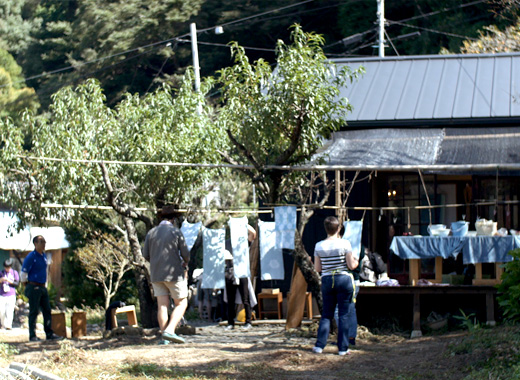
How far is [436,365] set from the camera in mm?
7672

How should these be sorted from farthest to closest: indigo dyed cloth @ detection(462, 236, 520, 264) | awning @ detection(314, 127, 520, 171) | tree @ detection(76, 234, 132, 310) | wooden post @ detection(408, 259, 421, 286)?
1. tree @ detection(76, 234, 132, 310)
2. awning @ detection(314, 127, 520, 171)
3. wooden post @ detection(408, 259, 421, 286)
4. indigo dyed cloth @ detection(462, 236, 520, 264)

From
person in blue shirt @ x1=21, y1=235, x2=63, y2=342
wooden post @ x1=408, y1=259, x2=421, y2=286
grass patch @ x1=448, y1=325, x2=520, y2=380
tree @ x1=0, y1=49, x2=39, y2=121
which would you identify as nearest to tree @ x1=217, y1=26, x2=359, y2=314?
wooden post @ x1=408, y1=259, x2=421, y2=286

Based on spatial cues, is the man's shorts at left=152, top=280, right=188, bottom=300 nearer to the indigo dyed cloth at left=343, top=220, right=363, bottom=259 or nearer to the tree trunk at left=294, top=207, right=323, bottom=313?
the tree trunk at left=294, top=207, right=323, bottom=313

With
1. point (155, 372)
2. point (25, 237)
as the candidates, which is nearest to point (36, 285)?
point (155, 372)

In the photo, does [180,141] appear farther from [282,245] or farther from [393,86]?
[393,86]

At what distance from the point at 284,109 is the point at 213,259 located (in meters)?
2.65

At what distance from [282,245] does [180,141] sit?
227 cm

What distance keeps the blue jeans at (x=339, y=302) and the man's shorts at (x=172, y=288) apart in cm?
173

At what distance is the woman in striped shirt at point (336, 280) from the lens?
8.07 m

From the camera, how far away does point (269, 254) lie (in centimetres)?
1027

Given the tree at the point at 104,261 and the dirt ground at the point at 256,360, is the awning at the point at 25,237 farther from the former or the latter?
the dirt ground at the point at 256,360

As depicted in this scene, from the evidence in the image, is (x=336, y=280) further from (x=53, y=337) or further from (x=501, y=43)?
(x=501, y=43)

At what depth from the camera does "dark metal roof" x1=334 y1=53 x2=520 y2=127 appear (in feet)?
42.1

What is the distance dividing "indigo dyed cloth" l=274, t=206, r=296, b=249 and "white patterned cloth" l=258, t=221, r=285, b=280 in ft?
1.82
